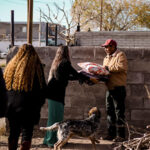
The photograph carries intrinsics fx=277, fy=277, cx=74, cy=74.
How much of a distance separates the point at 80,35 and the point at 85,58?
17.5 ft

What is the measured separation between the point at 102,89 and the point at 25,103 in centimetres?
225

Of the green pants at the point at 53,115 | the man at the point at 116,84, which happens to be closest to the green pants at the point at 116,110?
the man at the point at 116,84

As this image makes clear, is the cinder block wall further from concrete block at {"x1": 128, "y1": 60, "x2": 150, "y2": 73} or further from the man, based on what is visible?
the man

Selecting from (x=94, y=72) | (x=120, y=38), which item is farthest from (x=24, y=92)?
(x=120, y=38)

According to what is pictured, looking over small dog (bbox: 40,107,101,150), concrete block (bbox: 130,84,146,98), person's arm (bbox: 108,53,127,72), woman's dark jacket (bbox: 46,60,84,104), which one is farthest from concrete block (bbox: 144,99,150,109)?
woman's dark jacket (bbox: 46,60,84,104)

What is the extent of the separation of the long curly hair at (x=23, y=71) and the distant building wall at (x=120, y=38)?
654 centimetres

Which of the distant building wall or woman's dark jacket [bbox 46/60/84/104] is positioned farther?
the distant building wall

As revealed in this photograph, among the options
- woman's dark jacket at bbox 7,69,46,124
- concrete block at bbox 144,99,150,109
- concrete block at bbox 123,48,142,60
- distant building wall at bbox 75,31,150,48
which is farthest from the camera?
distant building wall at bbox 75,31,150,48

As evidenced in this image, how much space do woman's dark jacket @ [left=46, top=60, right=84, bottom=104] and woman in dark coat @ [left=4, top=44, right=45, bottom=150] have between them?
0.62m

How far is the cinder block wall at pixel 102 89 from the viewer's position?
5422 millimetres

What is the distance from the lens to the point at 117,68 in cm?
486

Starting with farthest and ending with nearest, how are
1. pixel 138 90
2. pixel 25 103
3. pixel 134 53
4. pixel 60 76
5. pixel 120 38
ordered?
pixel 120 38
pixel 138 90
pixel 134 53
pixel 60 76
pixel 25 103

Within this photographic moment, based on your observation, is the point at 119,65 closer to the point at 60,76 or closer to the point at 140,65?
the point at 140,65

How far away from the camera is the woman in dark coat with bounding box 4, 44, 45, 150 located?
12.2ft
